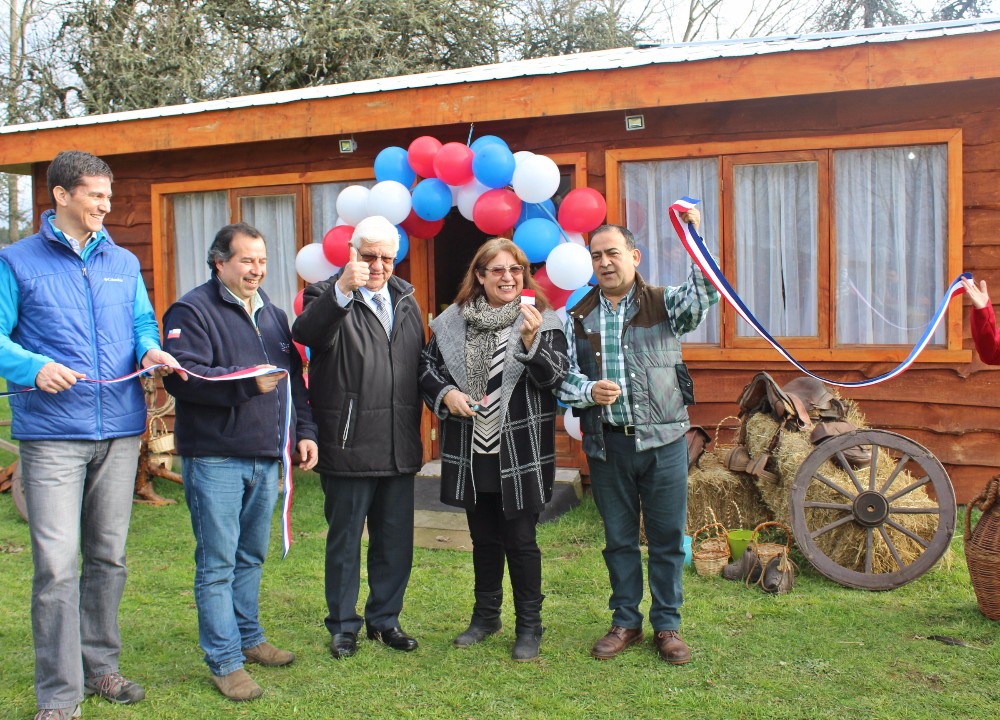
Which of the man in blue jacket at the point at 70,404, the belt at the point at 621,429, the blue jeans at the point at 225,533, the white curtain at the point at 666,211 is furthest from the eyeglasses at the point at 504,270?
the white curtain at the point at 666,211

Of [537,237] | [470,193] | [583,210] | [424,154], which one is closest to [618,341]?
[537,237]

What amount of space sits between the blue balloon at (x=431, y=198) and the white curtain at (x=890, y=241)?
248 centimetres

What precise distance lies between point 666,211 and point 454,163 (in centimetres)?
146

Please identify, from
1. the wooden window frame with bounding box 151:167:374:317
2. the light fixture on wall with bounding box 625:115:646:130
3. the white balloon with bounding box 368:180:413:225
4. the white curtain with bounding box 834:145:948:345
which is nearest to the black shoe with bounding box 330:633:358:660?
the white balloon with bounding box 368:180:413:225

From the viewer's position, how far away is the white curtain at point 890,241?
5.51m

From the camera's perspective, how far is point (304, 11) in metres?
16.9

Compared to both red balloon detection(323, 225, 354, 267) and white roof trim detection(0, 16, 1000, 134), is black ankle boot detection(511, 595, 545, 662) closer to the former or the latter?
red balloon detection(323, 225, 354, 267)

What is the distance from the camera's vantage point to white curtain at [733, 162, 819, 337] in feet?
18.8

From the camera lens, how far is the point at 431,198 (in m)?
5.71

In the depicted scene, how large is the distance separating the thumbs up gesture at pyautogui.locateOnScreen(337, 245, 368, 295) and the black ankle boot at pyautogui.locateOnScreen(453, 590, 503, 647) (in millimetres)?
1369

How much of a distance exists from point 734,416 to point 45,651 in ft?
13.4

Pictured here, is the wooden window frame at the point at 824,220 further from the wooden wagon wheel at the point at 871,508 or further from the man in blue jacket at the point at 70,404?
the man in blue jacket at the point at 70,404

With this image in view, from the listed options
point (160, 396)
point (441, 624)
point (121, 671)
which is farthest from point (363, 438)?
point (160, 396)

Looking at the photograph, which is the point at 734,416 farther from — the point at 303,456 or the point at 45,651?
the point at 45,651
